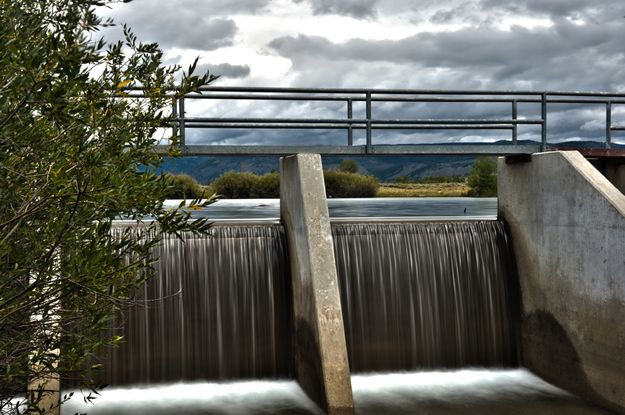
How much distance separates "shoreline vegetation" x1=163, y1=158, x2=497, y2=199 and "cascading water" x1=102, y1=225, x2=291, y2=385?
7.36 m

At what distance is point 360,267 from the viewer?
11.0m

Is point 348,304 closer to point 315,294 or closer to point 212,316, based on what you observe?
point 315,294

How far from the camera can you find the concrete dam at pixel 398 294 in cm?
924

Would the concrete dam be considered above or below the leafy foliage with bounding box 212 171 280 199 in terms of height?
below

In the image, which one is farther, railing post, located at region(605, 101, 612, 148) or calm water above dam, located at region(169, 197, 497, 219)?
calm water above dam, located at region(169, 197, 497, 219)

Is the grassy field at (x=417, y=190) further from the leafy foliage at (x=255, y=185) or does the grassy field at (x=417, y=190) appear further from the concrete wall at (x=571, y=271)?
the concrete wall at (x=571, y=271)

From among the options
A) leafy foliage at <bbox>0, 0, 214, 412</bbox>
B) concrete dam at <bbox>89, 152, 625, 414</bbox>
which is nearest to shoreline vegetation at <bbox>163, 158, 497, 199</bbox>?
concrete dam at <bbox>89, 152, 625, 414</bbox>

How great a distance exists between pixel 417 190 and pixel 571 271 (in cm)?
5998

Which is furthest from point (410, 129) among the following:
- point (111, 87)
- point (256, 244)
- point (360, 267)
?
point (111, 87)

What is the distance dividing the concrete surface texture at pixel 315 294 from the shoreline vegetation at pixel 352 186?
8.02m

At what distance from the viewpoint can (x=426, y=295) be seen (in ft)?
36.3

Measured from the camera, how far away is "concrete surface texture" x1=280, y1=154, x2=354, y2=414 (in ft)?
28.6

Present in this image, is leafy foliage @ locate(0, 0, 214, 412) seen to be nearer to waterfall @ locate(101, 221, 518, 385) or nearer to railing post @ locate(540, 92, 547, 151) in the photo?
waterfall @ locate(101, 221, 518, 385)

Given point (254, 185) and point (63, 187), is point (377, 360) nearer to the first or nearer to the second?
point (63, 187)
